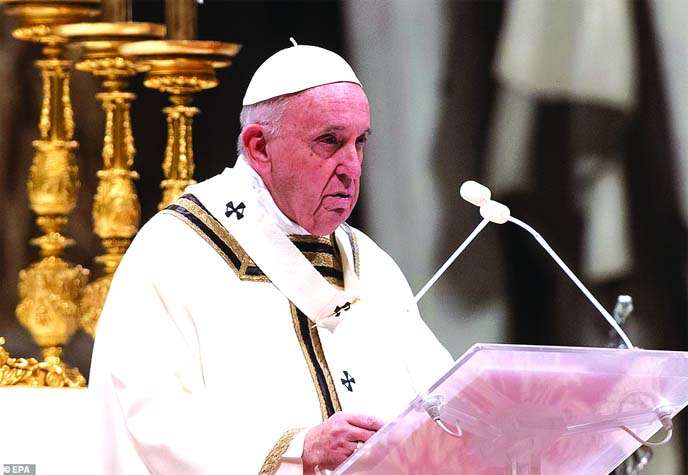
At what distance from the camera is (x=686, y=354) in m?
2.88

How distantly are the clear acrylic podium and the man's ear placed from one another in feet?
3.29

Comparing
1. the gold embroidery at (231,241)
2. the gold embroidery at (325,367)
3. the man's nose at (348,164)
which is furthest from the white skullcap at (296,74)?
the gold embroidery at (325,367)

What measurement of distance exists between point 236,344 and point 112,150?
157 centimetres

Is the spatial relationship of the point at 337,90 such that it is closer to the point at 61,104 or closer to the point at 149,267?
the point at 149,267

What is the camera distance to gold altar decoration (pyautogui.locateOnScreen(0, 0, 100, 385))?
4.86 m

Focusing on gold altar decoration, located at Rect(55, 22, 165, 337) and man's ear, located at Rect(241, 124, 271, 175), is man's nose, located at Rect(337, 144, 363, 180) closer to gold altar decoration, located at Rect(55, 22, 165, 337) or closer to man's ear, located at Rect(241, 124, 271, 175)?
Result: man's ear, located at Rect(241, 124, 271, 175)

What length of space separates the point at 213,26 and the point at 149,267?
225 cm

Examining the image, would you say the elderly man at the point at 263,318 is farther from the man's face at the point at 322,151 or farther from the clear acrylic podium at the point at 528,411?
the clear acrylic podium at the point at 528,411

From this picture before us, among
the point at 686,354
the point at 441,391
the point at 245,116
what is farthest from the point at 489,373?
the point at 245,116

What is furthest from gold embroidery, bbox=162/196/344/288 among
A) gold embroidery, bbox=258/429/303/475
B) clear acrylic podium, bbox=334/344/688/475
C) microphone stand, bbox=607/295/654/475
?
microphone stand, bbox=607/295/654/475

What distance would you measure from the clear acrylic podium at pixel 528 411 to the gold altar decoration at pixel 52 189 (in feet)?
6.45

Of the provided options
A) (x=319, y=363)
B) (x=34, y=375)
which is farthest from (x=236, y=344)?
(x=34, y=375)

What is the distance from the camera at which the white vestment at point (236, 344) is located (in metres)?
3.53

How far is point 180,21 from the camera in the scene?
4.87 m
